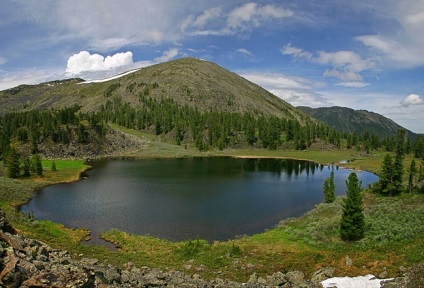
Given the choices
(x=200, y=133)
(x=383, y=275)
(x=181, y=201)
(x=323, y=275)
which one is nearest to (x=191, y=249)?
(x=323, y=275)

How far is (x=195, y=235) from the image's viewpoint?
4469cm

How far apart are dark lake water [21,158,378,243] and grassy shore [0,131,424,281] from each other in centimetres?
433

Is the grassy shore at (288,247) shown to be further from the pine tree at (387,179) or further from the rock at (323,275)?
the pine tree at (387,179)

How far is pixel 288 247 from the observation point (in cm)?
3788

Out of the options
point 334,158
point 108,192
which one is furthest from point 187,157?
point 108,192

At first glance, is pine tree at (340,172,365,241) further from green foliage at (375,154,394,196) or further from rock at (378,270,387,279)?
green foliage at (375,154,394,196)

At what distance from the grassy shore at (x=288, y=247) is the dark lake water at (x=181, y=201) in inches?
170

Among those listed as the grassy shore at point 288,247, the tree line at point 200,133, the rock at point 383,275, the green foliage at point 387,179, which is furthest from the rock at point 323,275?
the tree line at point 200,133

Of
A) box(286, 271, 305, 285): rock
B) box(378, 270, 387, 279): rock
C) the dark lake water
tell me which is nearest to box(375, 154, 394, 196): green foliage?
the dark lake water

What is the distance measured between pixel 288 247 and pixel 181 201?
28102 mm

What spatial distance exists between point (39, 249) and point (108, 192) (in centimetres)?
5113

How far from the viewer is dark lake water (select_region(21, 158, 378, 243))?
160 ft

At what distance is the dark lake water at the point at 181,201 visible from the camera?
160ft

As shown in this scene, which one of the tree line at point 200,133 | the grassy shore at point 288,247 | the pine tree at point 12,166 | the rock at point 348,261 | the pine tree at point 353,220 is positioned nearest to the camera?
the rock at point 348,261
